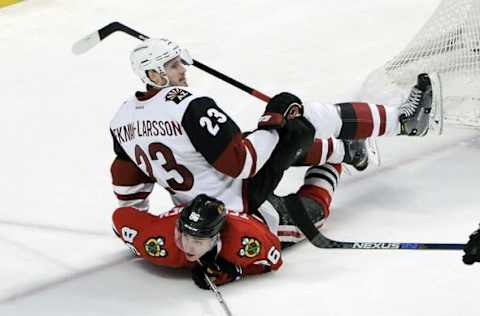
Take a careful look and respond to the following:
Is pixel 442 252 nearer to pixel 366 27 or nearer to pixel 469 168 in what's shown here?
pixel 469 168

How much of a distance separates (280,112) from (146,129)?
13.9 inches

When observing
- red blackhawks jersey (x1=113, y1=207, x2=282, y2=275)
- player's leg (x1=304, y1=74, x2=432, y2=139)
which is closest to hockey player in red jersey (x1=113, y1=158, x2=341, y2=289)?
red blackhawks jersey (x1=113, y1=207, x2=282, y2=275)

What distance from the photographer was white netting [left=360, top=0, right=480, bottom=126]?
11.6ft

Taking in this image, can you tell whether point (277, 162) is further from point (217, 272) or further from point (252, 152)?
Result: point (217, 272)

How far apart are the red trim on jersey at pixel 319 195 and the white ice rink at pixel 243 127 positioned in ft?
0.25

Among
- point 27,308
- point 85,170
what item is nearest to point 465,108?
point 85,170

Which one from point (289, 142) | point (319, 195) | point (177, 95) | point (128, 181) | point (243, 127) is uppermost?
point (177, 95)

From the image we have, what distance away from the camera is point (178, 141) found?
2.65m

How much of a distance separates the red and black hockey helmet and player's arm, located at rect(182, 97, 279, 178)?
96 mm

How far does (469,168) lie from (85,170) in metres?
1.28

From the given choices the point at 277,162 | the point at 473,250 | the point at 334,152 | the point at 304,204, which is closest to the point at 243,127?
the point at 334,152

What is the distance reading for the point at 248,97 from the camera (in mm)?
4102

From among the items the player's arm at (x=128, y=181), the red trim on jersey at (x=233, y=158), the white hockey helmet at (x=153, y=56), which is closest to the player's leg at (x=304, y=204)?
the red trim on jersey at (x=233, y=158)

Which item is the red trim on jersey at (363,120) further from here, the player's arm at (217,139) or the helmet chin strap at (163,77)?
the helmet chin strap at (163,77)
